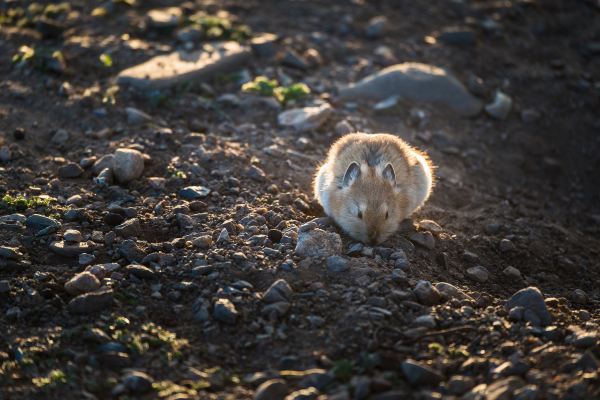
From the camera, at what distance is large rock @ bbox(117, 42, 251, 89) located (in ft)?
32.5

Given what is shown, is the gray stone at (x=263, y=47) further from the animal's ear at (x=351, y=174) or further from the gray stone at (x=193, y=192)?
the animal's ear at (x=351, y=174)

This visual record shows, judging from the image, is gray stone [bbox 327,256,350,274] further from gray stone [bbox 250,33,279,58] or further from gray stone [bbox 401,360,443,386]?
gray stone [bbox 250,33,279,58]

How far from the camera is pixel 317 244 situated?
6.61 m

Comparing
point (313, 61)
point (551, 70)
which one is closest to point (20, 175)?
point (313, 61)

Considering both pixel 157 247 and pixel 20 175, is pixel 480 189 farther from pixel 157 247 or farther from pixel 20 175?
pixel 20 175

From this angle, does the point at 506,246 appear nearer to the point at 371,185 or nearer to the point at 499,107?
the point at 371,185

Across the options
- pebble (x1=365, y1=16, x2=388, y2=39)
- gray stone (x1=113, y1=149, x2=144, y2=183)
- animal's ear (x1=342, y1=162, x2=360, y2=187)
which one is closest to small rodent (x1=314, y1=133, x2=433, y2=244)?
→ animal's ear (x1=342, y1=162, x2=360, y2=187)

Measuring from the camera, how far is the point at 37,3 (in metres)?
12.3

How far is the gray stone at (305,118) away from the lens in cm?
957

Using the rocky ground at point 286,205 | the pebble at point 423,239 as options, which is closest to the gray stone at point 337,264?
the rocky ground at point 286,205

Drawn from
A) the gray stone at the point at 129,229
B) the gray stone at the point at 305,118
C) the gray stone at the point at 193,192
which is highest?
the gray stone at the point at 129,229

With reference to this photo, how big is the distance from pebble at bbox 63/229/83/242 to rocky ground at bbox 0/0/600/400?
0.02 m

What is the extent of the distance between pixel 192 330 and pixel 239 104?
4944 millimetres

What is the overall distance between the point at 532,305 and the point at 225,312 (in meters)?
2.83
